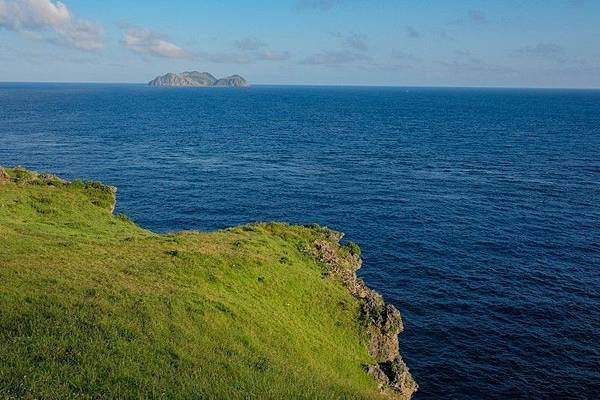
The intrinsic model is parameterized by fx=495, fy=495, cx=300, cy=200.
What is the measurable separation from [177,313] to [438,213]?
219ft

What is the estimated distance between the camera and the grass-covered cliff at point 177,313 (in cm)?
2628

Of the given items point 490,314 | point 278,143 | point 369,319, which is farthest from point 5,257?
point 278,143

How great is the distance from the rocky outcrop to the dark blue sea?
3521mm

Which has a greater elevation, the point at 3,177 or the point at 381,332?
the point at 3,177

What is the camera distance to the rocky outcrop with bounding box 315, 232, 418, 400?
42906 millimetres

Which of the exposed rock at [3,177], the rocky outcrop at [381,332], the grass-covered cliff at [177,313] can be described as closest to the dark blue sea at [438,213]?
the rocky outcrop at [381,332]

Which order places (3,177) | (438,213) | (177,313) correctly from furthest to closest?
(438,213), (3,177), (177,313)

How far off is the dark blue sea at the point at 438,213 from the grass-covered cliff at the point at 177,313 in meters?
8.77

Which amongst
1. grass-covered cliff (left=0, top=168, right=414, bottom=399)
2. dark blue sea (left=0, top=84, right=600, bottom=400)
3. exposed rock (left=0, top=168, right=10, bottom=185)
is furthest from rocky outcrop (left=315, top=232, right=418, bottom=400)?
exposed rock (left=0, top=168, right=10, bottom=185)

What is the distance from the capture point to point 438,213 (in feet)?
302

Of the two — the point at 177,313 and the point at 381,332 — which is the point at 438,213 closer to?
the point at 381,332

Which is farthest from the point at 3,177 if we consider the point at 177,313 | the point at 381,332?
the point at 381,332

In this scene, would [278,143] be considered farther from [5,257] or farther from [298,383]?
[298,383]

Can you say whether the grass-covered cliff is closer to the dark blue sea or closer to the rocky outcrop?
the rocky outcrop
